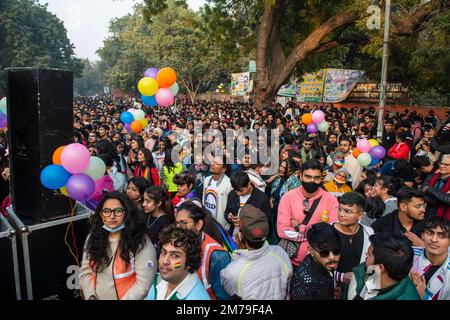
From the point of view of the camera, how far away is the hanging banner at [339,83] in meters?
19.0

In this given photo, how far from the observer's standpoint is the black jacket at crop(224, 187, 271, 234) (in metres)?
3.98

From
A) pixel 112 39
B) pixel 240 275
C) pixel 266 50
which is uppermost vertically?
pixel 112 39

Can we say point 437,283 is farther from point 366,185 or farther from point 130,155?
point 130,155

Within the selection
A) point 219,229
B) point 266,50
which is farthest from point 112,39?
point 219,229

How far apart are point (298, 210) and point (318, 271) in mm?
1134

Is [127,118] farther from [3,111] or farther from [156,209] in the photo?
[156,209]

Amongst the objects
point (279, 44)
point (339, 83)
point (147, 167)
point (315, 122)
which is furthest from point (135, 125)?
point (339, 83)

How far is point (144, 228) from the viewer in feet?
9.48

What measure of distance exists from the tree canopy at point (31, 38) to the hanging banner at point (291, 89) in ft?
78.1

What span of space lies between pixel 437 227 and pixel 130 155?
17.8 ft

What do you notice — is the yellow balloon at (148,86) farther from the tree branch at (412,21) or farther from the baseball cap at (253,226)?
the tree branch at (412,21)

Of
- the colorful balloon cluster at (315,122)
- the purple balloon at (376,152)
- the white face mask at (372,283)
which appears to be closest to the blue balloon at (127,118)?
the colorful balloon cluster at (315,122)

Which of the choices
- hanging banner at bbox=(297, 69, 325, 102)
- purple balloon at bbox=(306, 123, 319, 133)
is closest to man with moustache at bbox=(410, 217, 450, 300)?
purple balloon at bbox=(306, 123, 319, 133)

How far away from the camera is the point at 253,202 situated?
3975mm
